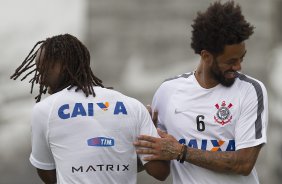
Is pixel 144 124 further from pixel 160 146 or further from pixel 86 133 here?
pixel 86 133

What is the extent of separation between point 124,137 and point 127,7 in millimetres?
5560

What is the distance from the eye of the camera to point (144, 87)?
10078mm

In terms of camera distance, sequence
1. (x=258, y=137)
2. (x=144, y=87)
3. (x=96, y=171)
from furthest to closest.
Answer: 1. (x=144, y=87)
2. (x=258, y=137)
3. (x=96, y=171)

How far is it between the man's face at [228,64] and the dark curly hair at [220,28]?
1.2 inches

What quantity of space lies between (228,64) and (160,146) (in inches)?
24.9

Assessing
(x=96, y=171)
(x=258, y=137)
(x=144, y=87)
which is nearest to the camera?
(x=96, y=171)

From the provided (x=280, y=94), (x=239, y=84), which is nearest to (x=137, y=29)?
(x=280, y=94)

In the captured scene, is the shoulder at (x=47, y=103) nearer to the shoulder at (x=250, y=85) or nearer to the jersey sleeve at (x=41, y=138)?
the jersey sleeve at (x=41, y=138)

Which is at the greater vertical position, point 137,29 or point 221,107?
point 221,107

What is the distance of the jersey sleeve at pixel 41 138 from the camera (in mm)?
4699

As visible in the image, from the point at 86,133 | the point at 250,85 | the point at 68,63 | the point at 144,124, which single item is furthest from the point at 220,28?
the point at 86,133

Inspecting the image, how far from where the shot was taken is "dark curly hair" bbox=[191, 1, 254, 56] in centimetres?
501

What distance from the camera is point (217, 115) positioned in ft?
16.8

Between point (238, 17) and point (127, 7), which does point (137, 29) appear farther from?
point (238, 17)
